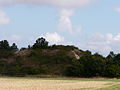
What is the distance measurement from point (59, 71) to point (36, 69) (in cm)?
874

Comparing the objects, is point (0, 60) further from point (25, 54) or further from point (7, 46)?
point (7, 46)

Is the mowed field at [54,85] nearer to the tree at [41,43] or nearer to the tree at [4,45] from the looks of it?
the tree at [41,43]

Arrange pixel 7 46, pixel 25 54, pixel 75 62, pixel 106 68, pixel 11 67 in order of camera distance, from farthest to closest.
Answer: pixel 7 46, pixel 25 54, pixel 11 67, pixel 75 62, pixel 106 68

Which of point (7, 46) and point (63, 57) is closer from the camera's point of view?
point (63, 57)

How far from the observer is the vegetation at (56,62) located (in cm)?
12562

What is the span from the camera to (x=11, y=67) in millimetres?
150000

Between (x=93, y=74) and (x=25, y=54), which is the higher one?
(x=25, y=54)

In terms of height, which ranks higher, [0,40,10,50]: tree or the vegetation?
[0,40,10,50]: tree

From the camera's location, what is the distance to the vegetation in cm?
12562

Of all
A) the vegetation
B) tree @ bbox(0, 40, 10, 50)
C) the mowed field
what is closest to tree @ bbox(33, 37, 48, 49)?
the vegetation

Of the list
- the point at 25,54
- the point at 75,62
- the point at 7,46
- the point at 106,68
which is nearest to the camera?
the point at 106,68

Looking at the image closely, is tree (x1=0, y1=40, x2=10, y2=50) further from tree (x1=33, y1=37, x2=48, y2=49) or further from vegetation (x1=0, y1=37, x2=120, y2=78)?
tree (x1=33, y1=37, x2=48, y2=49)

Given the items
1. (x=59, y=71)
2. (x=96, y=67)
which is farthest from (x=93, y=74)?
(x=59, y=71)

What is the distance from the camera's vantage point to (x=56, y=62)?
15062cm
